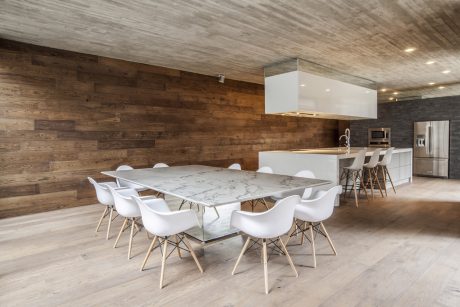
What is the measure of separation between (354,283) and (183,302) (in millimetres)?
1362

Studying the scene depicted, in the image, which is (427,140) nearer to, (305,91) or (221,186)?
(305,91)

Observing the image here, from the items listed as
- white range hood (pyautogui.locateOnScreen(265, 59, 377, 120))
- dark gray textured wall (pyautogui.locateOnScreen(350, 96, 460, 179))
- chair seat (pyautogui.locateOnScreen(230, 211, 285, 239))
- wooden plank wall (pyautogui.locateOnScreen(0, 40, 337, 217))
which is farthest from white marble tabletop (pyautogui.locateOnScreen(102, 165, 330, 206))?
dark gray textured wall (pyautogui.locateOnScreen(350, 96, 460, 179))

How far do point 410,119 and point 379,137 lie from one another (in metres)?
1.01

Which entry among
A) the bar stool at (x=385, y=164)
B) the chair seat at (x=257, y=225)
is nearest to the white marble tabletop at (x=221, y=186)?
the chair seat at (x=257, y=225)

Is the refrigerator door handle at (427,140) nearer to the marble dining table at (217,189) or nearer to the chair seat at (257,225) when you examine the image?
the marble dining table at (217,189)

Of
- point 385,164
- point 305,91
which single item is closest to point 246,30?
point 305,91

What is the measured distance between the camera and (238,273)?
2.52 meters

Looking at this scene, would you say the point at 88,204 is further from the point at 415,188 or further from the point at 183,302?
the point at 415,188

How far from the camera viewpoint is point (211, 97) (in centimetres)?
665

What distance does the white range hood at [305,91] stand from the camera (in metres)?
5.20

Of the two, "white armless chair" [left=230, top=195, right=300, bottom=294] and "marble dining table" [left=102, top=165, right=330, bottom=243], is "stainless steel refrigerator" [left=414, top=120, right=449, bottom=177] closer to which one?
"marble dining table" [left=102, top=165, right=330, bottom=243]

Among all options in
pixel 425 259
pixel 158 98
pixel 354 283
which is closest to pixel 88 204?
pixel 158 98

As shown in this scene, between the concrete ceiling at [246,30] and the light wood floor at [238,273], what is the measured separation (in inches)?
103

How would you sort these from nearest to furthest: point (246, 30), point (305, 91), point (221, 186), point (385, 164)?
1. point (221, 186)
2. point (246, 30)
3. point (305, 91)
4. point (385, 164)
